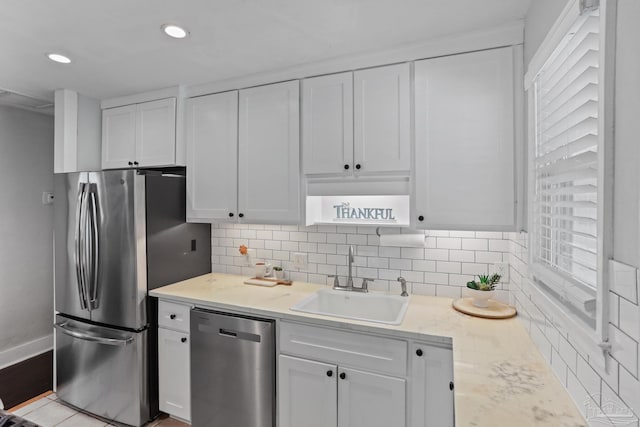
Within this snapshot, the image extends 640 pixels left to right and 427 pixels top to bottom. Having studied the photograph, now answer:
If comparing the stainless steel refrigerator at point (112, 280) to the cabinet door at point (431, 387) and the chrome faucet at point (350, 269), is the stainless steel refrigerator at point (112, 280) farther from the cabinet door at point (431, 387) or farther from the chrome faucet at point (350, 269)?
the cabinet door at point (431, 387)

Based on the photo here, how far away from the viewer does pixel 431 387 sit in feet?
5.27

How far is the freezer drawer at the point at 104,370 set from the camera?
2252 millimetres

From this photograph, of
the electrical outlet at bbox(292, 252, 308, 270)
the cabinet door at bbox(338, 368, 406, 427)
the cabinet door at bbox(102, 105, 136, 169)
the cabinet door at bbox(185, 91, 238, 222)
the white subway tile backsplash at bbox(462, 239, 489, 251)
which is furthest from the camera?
the cabinet door at bbox(102, 105, 136, 169)

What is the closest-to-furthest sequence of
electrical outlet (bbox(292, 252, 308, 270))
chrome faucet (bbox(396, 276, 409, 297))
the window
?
the window
chrome faucet (bbox(396, 276, 409, 297))
electrical outlet (bbox(292, 252, 308, 270))

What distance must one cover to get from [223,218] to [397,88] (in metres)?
1.48

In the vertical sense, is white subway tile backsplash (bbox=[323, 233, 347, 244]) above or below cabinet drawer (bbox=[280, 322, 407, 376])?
above

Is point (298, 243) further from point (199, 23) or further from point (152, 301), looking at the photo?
point (199, 23)

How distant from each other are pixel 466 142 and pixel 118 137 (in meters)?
2.69

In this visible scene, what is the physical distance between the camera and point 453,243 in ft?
7.00

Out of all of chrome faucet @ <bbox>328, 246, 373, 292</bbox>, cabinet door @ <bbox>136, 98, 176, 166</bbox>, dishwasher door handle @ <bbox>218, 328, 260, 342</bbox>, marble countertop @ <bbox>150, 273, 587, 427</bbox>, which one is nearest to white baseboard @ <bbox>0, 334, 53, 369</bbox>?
marble countertop @ <bbox>150, 273, 587, 427</bbox>

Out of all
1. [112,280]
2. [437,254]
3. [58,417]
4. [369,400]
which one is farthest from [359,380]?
[58,417]

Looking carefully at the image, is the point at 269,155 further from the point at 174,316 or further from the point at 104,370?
the point at 104,370

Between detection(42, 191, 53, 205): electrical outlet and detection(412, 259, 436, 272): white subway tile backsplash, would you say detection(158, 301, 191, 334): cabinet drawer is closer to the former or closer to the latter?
detection(412, 259, 436, 272): white subway tile backsplash

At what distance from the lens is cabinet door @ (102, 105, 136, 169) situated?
9.06 ft
